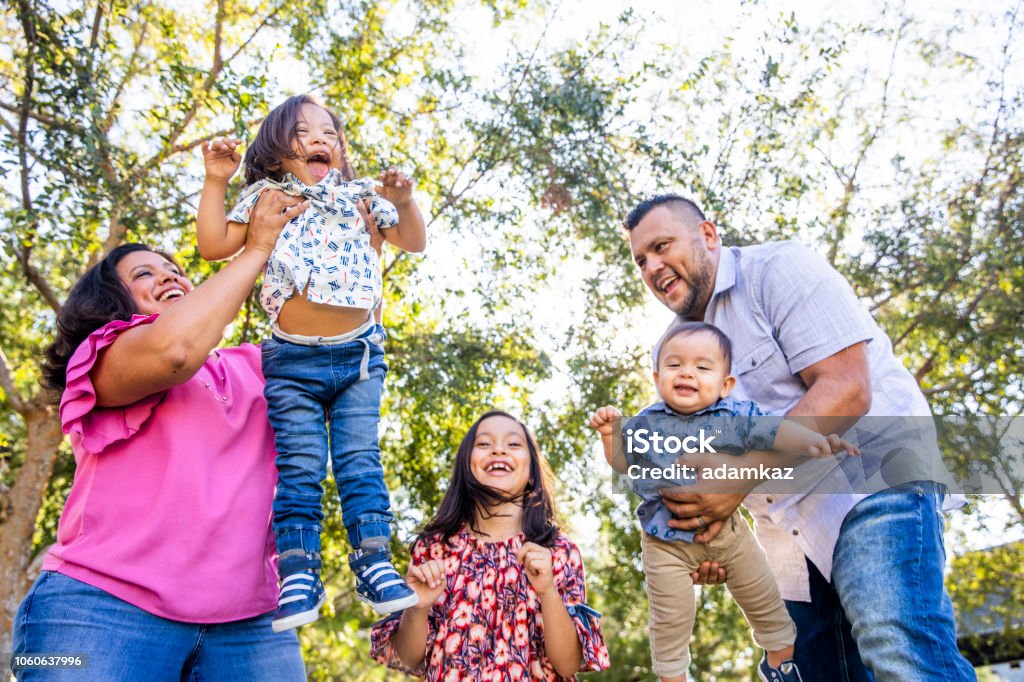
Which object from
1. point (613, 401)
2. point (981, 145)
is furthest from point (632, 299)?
point (981, 145)

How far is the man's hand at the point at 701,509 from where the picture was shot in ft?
8.25

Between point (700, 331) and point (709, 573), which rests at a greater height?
point (700, 331)

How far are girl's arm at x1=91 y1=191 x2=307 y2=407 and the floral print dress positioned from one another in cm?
115

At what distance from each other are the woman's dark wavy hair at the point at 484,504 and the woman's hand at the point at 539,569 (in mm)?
288

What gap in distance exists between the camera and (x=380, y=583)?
218 cm

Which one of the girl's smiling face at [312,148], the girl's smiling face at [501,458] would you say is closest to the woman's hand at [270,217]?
the girl's smiling face at [312,148]

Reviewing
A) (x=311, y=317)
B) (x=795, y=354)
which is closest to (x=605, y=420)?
(x=795, y=354)

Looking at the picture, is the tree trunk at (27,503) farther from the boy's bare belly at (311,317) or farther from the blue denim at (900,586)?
the blue denim at (900,586)

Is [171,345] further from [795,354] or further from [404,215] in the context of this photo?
[795,354]

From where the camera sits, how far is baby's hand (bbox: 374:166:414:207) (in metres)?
2.68

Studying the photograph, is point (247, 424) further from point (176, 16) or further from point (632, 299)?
point (176, 16)

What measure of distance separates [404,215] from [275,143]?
0.47m

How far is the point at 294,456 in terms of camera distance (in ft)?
7.64

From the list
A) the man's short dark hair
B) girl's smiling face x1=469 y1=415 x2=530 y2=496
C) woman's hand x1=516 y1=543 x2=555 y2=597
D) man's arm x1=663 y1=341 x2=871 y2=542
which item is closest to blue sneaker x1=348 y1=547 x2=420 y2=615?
woman's hand x1=516 y1=543 x2=555 y2=597
